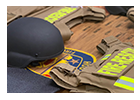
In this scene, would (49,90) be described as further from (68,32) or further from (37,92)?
(68,32)

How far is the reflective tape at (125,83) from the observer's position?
156 cm

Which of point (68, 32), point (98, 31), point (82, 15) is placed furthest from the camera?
point (82, 15)

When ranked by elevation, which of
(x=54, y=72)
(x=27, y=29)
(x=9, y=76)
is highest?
(x=27, y=29)

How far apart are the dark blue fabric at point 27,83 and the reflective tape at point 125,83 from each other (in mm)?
517

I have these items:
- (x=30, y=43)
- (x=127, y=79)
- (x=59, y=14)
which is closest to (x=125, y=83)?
(x=127, y=79)

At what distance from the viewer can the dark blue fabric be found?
1824 mm

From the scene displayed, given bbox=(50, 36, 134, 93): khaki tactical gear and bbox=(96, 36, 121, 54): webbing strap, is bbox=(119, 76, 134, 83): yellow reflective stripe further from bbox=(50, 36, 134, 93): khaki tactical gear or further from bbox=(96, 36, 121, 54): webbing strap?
bbox=(96, 36, 121, 54): webbing strap

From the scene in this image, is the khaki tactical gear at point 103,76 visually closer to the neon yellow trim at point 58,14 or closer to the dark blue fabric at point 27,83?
the dark blue fabric at point 27,83

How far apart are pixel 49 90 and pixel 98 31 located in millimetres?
1460

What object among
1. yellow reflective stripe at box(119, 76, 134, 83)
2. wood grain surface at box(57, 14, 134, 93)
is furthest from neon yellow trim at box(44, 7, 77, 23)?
yellow reflective stripe at box(119, 76, 134, 83)

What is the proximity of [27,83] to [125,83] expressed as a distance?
0.87 metres

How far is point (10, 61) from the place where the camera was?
2.19m

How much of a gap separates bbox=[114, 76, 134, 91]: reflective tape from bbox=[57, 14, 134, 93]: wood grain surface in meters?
0.77

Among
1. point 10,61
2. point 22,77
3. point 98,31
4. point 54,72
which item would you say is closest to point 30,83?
point 22,77
